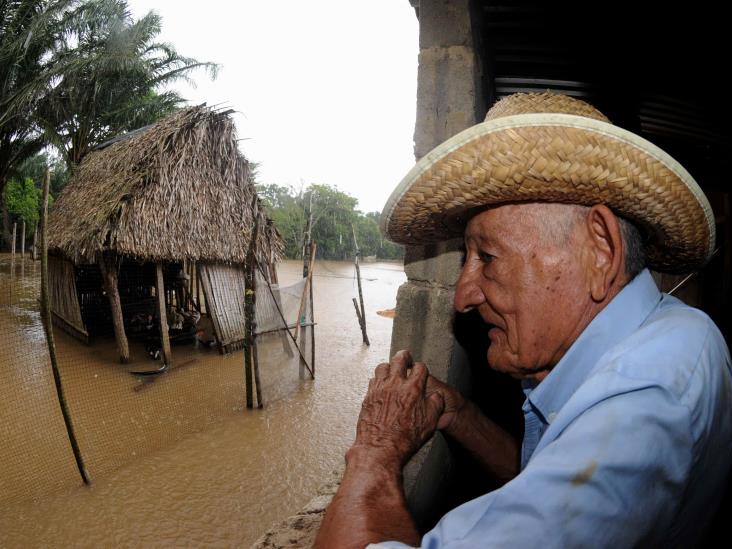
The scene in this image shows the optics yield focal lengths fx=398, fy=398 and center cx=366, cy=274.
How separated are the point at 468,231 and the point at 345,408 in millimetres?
6543

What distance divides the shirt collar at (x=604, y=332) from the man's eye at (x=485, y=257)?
0.30 m

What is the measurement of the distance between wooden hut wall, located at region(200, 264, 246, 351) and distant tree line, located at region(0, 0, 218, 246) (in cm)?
1120

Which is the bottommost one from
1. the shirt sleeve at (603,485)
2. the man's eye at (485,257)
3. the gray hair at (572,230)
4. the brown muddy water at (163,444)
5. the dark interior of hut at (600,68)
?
the brown muddy water at (163,444)

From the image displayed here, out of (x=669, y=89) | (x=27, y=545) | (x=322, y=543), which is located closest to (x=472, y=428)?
(x=322, y=543)

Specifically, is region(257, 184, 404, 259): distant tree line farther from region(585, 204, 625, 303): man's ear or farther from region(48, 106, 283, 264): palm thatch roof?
region(585, 204, 625, 303): man's ear

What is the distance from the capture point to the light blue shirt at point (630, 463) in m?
0.59

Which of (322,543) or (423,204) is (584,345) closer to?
(423,204)

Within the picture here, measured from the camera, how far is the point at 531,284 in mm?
1037

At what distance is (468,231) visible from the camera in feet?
4.09

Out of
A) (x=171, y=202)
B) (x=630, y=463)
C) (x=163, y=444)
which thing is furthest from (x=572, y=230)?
(x=171, y=202)

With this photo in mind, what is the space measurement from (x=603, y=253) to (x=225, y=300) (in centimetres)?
910

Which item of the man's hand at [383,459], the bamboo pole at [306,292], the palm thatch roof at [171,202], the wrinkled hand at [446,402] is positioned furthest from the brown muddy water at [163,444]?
the man's hand at [383,459]

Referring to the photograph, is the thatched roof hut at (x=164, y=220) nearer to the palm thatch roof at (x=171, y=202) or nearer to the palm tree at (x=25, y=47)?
the palm thatch roof at (x=171, y=202)

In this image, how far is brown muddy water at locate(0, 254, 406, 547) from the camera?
4020 millimetres
